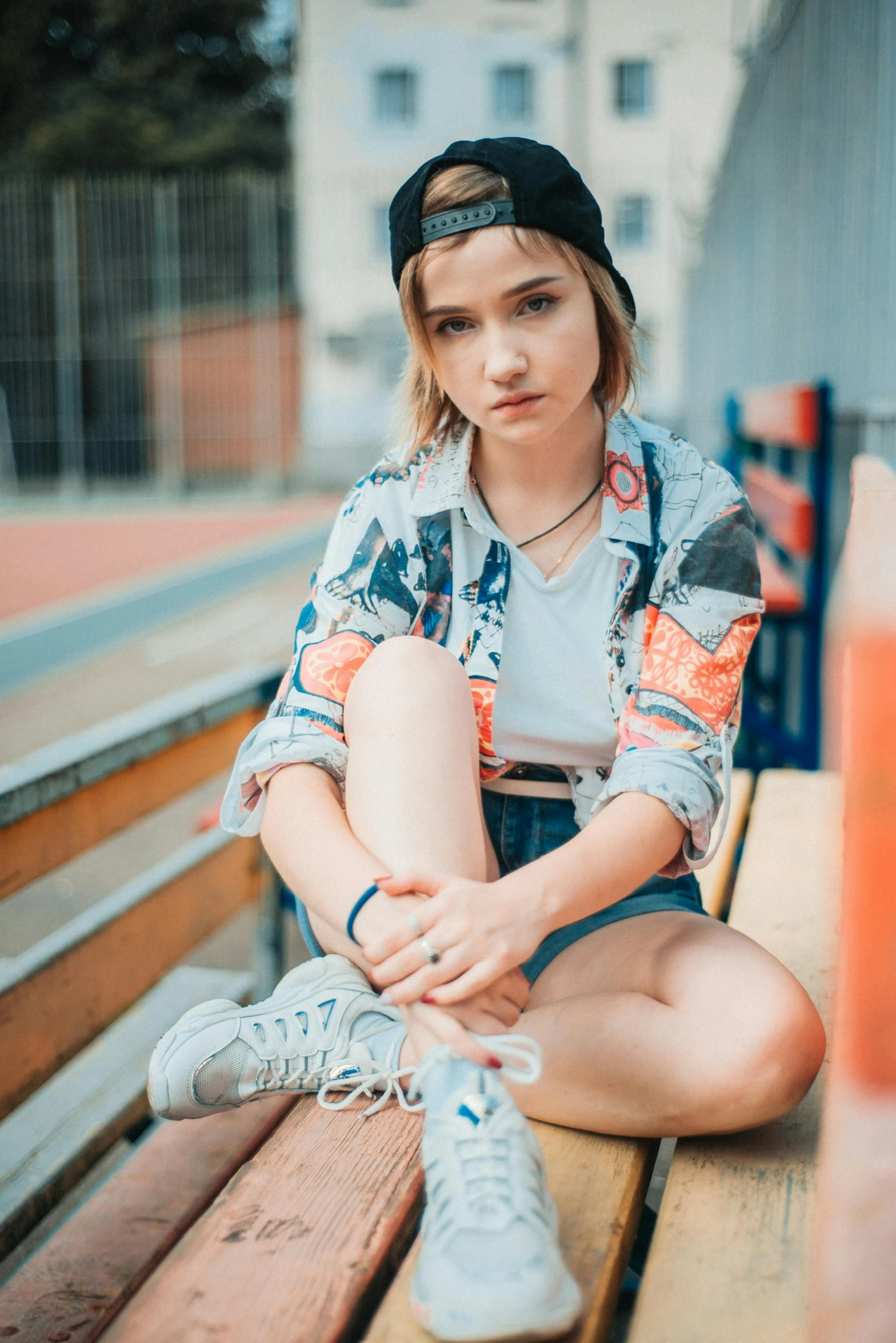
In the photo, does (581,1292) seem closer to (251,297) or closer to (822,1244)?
(822,1244)


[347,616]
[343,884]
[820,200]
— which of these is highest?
[820,200]

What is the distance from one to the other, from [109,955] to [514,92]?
21.6 m

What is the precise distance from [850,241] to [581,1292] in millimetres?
2520

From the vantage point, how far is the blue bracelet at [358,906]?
1177 millimetres

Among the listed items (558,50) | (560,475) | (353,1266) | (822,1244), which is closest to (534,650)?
(560,475)

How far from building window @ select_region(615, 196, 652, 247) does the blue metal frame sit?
637 inches

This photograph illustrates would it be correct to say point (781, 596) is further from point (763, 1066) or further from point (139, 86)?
point (139, 86)

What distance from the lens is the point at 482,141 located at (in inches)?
53.2

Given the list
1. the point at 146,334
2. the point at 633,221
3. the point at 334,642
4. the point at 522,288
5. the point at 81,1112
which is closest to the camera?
the point at 522,288

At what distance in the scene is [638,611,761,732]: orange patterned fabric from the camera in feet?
4.42

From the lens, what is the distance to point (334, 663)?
56.8 inches

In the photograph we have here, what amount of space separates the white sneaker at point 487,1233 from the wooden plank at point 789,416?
7.41 ft

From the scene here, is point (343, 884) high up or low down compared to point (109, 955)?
up

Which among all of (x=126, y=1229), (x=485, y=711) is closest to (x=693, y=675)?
(x=485, y=711)
